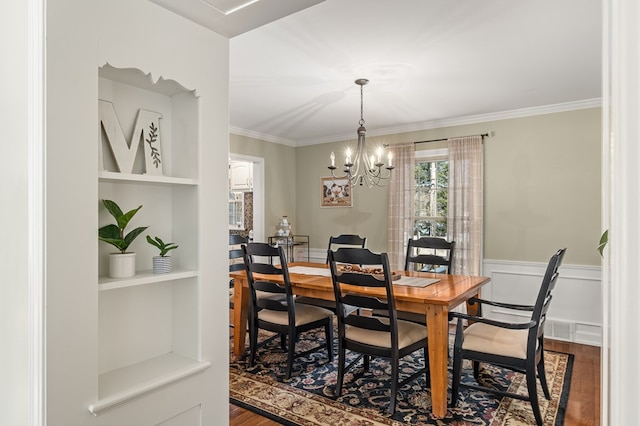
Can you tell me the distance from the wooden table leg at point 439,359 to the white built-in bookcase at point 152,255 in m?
1.53

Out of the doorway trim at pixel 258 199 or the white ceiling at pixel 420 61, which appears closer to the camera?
the white ceiling at pixel 420 61

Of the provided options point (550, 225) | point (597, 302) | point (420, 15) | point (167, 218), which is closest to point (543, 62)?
point (420, 15)

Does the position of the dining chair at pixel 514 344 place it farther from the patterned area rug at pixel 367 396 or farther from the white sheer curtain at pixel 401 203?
the white sheer curtain at pixel 401 203

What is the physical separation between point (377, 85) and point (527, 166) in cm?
206

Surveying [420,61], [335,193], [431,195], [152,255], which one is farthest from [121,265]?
[335,193]

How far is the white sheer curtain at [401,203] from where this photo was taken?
506 cm

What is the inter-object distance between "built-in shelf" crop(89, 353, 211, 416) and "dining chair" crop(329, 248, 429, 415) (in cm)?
123

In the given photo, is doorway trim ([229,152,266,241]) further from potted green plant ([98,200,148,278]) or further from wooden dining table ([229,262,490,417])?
potted green plant ([98,200,148,278])

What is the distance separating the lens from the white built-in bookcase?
56.1 inches

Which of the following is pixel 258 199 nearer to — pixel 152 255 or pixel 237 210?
pixel 237 210

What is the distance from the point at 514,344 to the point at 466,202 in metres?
2.39

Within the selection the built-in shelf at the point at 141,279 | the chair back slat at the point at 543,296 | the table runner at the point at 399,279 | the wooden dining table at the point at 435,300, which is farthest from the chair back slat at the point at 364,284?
the built-in shelf at the point at 141,279

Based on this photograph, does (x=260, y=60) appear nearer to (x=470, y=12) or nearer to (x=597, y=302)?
(x=470, y=12)

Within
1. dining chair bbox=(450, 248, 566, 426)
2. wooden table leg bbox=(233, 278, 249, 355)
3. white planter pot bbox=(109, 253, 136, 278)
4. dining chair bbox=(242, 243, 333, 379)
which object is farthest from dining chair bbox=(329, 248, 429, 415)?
white planter pot bbox=(109, 253, 136, 278)
